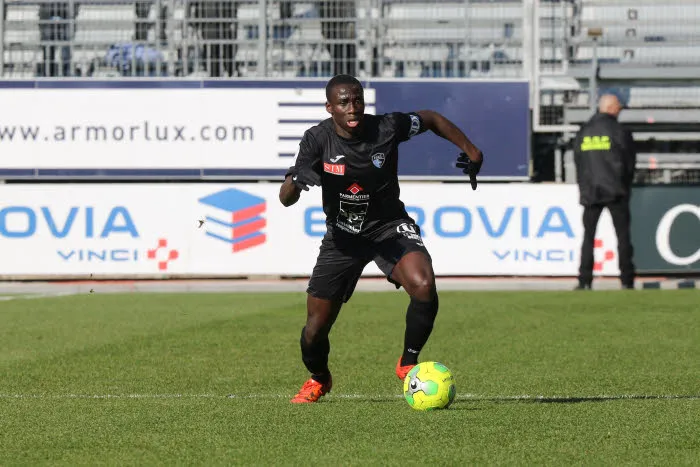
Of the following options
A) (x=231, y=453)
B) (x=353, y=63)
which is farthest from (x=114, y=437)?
(x=353, y=63)

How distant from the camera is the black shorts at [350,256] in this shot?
7641mm

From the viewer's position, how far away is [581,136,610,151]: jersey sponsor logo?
17656 millimetres

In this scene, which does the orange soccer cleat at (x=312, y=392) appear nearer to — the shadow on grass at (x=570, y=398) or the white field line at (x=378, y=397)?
the white field line at (x=378, y=397)

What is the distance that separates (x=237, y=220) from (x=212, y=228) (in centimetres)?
41

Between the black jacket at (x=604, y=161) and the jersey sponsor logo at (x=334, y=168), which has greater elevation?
the jersey sponsor logo at (x=334, y=168)

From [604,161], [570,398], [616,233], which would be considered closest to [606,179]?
[604,161]

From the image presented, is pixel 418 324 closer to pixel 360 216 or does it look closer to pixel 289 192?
pixel 360 216

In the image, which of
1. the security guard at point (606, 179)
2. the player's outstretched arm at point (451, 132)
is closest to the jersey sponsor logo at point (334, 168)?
the player's outstretched arm at point (451, 132)

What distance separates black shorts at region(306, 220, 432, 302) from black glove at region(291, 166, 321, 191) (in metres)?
0.71

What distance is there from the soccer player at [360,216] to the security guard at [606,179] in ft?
32.9

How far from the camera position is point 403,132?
766cm

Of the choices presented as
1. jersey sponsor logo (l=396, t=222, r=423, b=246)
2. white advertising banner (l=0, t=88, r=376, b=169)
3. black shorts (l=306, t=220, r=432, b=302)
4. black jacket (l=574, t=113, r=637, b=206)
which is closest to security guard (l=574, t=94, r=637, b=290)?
black jacket (l=574, t=113, r=637, b=206)

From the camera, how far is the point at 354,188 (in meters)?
7.49

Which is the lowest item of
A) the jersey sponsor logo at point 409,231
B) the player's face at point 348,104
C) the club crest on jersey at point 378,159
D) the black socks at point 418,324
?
the black socks at point 418,324
